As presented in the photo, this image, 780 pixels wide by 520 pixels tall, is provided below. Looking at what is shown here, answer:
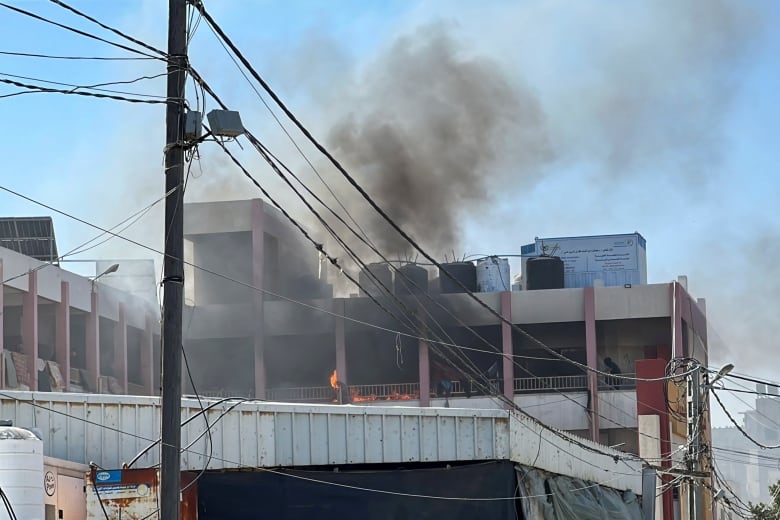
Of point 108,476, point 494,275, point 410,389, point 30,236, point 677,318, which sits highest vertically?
point 30,236

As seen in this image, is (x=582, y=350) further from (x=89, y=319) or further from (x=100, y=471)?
(x=100, y=471)

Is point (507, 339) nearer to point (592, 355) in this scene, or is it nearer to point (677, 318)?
point (592, 355)

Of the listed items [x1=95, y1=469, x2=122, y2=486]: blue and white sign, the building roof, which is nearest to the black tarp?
[x1=95, y1=469, x2=122, y2=486]: blue and white sign

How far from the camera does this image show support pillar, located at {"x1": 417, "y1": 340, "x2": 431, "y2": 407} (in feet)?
161

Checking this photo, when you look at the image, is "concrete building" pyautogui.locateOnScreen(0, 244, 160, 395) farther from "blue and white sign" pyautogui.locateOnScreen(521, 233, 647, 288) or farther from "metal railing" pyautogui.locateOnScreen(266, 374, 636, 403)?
"blue and white sign" pyautogui.locateOnScreen(521, 233, 647, 288)

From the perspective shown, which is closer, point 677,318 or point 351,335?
point 677,318

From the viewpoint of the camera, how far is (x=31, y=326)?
39719 millimetres

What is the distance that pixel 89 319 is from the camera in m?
45.4

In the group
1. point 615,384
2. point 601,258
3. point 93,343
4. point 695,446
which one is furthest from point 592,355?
point 695,446

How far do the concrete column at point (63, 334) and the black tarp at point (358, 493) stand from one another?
24.7 meters

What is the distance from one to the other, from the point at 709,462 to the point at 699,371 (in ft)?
11.1

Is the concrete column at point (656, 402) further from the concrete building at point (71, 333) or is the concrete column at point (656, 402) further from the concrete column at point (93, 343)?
the concrete column at point (93, 343)

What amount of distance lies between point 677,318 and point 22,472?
123ft

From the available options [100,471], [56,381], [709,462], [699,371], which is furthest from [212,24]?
[56,381]
